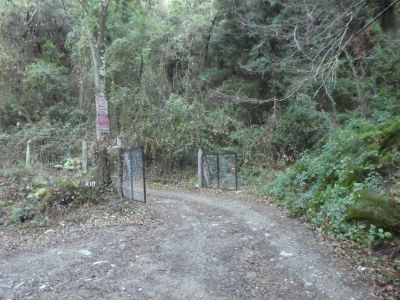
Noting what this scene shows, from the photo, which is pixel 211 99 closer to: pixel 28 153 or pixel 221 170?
pixel 221 170

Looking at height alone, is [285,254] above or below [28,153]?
below

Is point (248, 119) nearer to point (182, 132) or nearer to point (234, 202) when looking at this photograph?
point (182, 132)

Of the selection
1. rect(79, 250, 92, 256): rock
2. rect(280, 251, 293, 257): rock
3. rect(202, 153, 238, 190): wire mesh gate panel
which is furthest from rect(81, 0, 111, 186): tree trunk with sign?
rect(202, 153, 238, 190): wire mesh gate panel

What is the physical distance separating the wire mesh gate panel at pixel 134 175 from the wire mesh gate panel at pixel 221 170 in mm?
4711

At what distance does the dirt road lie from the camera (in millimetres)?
4496

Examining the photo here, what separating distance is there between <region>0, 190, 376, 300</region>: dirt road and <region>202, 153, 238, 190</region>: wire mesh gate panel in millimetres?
5355

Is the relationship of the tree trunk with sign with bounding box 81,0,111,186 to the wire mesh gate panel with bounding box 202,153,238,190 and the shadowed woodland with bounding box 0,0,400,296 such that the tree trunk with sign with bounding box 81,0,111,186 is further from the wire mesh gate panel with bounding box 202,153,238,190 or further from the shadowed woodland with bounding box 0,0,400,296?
the wire mesh gate panel with bounding box 202,153,238,190

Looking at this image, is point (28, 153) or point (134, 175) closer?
point (134, 175)

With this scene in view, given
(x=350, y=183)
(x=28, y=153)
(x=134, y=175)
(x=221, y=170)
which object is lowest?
(x=350, y=183)

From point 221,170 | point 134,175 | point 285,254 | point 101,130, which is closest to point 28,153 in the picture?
point 101,130

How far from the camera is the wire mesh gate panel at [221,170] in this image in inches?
520

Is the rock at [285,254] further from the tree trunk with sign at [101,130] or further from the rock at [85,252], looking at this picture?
the tree trunk with sign at [101,130]

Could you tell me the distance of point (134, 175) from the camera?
8789 mm

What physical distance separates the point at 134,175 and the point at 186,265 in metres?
3.87
